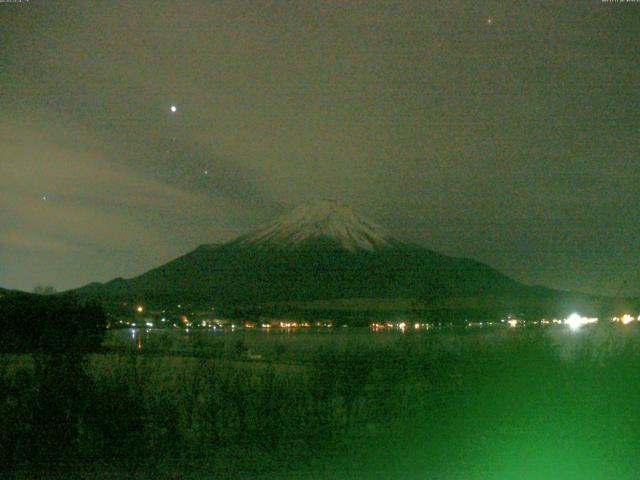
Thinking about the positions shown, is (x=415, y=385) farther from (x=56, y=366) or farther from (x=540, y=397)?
(x=56, y=366)

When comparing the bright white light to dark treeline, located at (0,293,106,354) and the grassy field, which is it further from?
dark treeline, located at (0,293,106,354)

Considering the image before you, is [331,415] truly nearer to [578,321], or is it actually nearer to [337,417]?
[337,417]

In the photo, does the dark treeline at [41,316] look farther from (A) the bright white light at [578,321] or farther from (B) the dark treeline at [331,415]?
(A) the bright white light at [578,321]

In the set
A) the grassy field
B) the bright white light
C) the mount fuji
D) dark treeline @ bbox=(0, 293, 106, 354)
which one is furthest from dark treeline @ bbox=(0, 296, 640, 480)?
the mount fuji

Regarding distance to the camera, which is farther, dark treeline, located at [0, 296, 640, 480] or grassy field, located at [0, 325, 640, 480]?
dark treeline, located at [0, 296, 640, 480]

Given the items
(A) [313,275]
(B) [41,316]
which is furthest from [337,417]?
(A) [313,275]

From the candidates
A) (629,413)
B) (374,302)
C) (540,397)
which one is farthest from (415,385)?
(374,302)

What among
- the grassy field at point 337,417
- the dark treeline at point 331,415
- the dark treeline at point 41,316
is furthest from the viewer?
the dark treeline at point 41,316

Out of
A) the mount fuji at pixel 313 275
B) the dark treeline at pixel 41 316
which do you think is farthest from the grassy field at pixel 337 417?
the mount fuji at pixel 313 275
